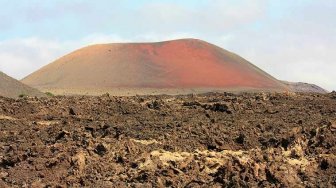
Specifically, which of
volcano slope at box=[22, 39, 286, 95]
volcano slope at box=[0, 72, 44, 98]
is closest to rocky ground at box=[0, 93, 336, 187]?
volcano slope at box=[0, 72, 44, 98]

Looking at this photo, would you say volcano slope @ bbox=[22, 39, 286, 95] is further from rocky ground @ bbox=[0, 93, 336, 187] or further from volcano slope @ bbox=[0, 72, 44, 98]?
rocky ground @ bbox=[0, 93, 336, 187]

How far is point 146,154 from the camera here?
1291cm

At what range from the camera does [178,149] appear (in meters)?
13.9

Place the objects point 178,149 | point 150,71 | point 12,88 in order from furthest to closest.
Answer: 1. point 150,71
2. point 12,88
3. point 178,149

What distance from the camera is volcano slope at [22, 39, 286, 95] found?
71062 millimetres

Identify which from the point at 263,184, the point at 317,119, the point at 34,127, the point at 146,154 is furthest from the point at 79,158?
the point at 317,119

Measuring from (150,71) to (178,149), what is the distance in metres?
64.1

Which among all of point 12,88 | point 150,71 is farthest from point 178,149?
point 150,71

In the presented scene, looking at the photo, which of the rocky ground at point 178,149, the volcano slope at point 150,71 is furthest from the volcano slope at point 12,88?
the rocky ground at point 178,149

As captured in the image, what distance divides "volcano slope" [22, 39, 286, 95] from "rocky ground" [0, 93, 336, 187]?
4445 cm

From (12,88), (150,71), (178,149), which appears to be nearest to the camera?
(178,149)

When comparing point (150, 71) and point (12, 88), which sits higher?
point (150, 71)

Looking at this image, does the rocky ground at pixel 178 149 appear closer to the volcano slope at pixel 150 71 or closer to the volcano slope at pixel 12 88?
the volcano slope at pixel 12 88

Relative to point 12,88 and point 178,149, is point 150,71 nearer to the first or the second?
point 12,88
